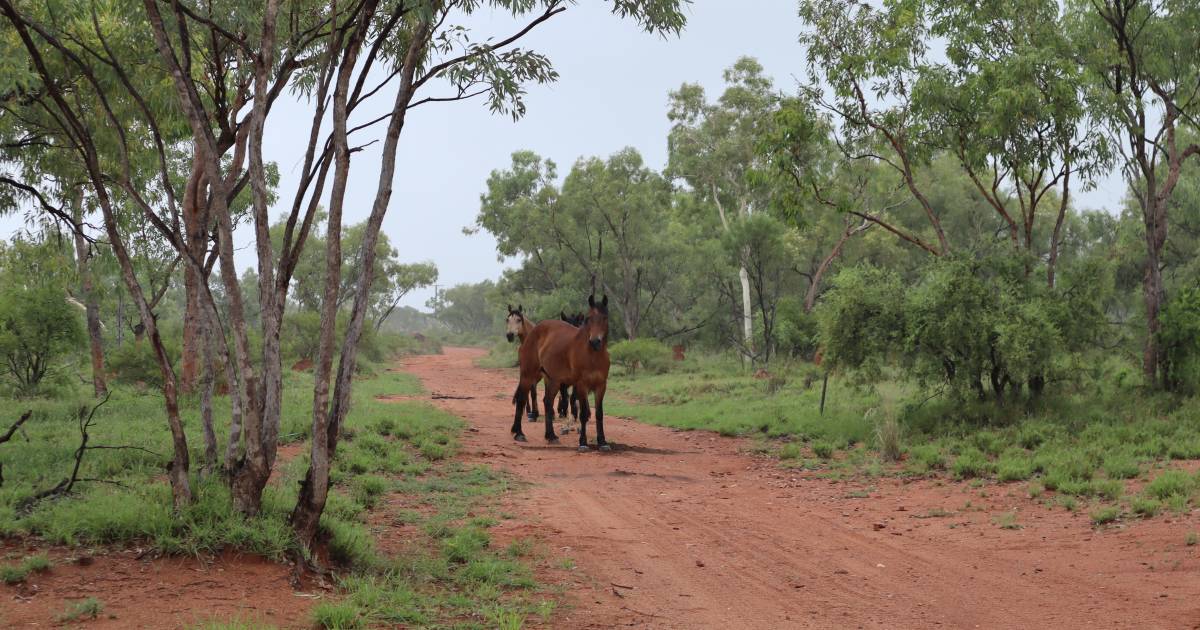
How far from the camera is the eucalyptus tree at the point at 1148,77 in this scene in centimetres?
1254

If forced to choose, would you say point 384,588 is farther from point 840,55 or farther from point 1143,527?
point 840,55

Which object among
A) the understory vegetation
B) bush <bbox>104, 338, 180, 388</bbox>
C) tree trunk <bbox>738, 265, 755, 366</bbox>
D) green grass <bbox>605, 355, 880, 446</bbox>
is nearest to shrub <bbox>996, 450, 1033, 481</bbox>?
green grass <bbox>605, 355, 880, 446</bbox>

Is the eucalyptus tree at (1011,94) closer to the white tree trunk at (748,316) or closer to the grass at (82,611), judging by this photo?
the grass at (82,611)

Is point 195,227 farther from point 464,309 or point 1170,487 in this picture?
point 464,309

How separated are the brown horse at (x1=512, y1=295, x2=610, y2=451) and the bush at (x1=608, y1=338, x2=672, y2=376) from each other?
15.2 meters

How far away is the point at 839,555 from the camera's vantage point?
6.97 m

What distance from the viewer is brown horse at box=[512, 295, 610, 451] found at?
42.8 feet

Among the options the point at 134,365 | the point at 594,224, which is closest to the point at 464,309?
the point at 594,224

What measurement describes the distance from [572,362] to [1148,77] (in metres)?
10.2

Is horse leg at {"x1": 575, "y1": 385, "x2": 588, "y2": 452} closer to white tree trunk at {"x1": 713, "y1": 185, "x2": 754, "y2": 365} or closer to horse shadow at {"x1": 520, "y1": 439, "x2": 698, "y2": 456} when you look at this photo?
horse shadow at {"x1": 520, "y1": 439, "x2": 698, "y2": 456}

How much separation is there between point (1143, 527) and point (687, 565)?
4.25 metres

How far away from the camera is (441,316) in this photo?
377 feet

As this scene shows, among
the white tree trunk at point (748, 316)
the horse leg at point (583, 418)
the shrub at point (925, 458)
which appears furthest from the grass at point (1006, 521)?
the white tree trunk at point (748, 316)

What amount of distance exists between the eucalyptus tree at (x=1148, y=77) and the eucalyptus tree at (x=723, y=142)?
18.7 metres
